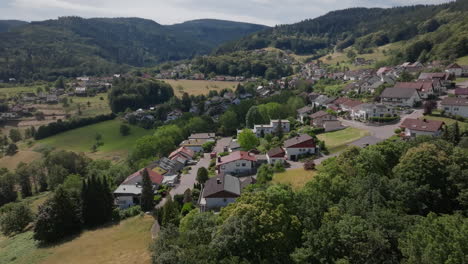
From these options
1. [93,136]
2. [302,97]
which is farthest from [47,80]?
[302,97]

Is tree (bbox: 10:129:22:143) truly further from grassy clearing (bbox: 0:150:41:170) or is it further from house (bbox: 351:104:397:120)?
house (bbox: 351:104:397:120)

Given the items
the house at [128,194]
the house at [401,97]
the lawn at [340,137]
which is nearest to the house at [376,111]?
the house at [401,97]

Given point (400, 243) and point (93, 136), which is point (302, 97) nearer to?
point (93, 136)

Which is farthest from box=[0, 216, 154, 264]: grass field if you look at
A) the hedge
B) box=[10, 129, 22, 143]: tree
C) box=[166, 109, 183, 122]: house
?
box=[166, 109, 183, 122]: house

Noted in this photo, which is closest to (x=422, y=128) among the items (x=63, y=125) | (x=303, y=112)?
(x=303, y=112)

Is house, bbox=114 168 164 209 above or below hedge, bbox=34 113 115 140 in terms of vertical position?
below

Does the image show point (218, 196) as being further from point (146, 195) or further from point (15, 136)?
point (15, 136)
